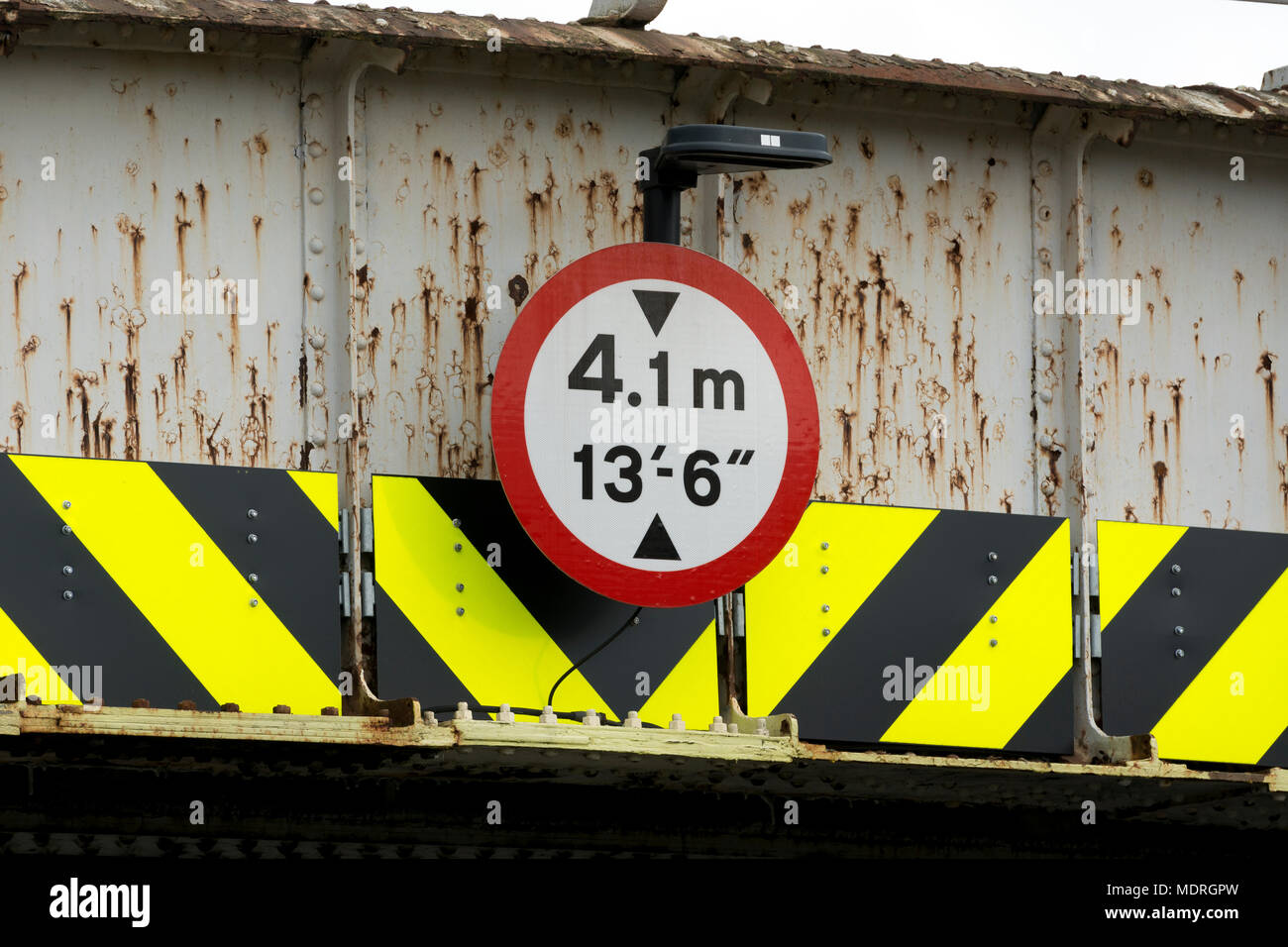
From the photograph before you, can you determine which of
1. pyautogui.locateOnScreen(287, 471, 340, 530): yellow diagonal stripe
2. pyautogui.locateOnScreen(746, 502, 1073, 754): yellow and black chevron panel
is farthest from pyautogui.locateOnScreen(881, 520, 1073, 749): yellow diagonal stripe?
pyautogui.locateOnScreen(287, 471, 340, 530): yellow diagonal stripe

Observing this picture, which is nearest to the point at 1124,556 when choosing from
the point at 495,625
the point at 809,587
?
the point at 809,587

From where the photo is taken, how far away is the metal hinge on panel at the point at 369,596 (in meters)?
5.56

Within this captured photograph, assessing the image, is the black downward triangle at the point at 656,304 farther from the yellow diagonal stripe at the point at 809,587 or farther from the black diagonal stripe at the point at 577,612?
the yellow diagonal stripe at the point at 809,587

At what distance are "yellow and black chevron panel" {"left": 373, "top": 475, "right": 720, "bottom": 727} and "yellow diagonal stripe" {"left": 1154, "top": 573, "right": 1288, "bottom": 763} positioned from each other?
5.43ft

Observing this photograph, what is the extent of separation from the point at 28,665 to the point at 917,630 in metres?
2.64

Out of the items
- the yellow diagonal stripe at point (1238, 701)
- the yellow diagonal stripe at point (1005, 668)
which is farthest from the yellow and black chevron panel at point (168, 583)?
the yellow diagonal stripe at point (1238, 701)

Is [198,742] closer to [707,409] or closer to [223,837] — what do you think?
[223,837]

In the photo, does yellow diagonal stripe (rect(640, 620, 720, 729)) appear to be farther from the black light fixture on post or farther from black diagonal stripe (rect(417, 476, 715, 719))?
the black light fixture on post

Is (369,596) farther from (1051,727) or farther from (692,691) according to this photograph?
(1051,727)

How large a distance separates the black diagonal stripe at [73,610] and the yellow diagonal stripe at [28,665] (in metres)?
0.01

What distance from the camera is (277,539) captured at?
5.48m
